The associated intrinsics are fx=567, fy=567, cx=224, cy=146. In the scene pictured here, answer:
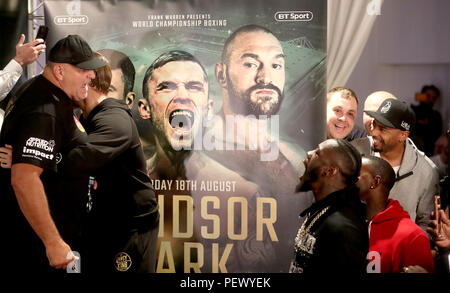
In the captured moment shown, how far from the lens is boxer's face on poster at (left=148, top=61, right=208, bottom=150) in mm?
3510

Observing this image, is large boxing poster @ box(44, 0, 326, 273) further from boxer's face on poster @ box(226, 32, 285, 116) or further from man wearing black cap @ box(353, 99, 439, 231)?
man wearing black cap @ box(353, 99, 439, 231)

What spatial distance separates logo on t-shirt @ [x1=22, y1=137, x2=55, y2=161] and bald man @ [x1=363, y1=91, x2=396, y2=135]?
1.85 m

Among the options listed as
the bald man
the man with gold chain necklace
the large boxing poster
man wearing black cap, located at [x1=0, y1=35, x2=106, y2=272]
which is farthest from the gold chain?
man wearing black cap, located at [x1=0, y1=35, x2=106, y2=272]

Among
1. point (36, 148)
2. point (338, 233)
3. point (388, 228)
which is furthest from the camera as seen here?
point (388, 228)

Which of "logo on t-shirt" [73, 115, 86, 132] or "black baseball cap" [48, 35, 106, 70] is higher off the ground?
"black baseball cap" [48, 35, 106, 70]

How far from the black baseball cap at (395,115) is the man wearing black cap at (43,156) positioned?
1725 millimetres

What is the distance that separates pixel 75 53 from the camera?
3350mm

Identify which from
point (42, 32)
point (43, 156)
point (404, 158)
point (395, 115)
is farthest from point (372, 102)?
point (42, 32)

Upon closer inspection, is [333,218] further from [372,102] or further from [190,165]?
[190,165]

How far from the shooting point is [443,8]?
10.9 feet

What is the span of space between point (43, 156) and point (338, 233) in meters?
1.68

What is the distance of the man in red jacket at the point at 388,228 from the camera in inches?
129

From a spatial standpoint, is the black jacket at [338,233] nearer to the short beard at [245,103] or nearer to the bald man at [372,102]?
the bald man at [372,102]
